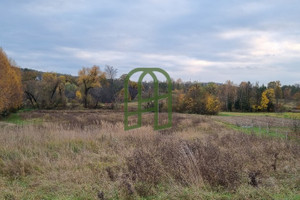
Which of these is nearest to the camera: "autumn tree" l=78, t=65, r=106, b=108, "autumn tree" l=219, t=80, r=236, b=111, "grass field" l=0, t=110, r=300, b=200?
"grass field" l=0, t=110, r=300, b=200

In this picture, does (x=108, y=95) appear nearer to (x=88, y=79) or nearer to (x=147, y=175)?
(x=88, y=79)

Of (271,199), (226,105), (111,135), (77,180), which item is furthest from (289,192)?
(226,105)

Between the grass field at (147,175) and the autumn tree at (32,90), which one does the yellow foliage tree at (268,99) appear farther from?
the grass field at (147,175)

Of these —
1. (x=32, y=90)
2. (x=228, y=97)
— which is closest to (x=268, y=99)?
(x=228, y=97)

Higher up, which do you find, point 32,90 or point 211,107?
point 32,90

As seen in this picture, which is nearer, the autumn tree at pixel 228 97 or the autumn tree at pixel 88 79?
the autumn tree at pixel 88 79

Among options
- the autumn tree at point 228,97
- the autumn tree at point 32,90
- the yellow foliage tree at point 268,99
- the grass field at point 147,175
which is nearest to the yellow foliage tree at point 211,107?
the autumn tree at point 228,97

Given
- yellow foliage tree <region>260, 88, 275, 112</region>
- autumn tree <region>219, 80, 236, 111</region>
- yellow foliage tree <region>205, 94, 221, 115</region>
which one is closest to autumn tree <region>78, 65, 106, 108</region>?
yellow foliage tree <region>205, 94, 221, 115</region>

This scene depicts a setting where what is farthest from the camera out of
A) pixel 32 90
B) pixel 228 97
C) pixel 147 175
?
pixel 228 97

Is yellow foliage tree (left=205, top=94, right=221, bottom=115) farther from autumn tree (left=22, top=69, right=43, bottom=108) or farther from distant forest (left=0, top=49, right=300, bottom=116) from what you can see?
autumn tree (left=22, top=69, right=43, bottom=108)

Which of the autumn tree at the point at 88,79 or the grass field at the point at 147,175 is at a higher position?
the autumn tree at the point at 88,79

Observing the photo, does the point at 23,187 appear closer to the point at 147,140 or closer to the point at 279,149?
the point at 147,140

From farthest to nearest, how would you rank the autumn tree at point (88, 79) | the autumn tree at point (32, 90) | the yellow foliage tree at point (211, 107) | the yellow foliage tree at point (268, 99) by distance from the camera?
1. the yellow foliage tree at point (268, 99)
2. the autumn tree at point (88, 79)
3. the yellow foliage tree at point (211, 107)
4. the autumn tree at point (32, 90)

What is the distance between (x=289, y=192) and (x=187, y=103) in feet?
162
